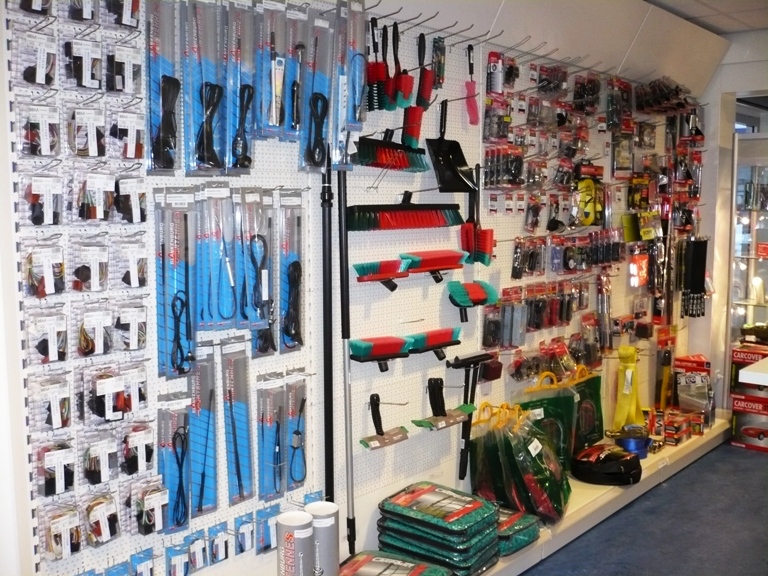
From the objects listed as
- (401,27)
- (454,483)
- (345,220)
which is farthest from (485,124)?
(454,483)

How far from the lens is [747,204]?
5.74 m

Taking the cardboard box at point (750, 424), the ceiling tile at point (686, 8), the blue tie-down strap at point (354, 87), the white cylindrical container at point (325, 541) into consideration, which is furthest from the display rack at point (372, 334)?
the cardboard box at point (750, 424)

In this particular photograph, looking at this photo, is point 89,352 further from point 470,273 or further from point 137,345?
point 470,273

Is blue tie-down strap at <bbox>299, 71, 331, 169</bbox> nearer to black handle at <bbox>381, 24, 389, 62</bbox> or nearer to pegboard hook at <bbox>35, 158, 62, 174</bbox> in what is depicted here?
black handle at <bbox>381, 24, 389, 62</bbox>

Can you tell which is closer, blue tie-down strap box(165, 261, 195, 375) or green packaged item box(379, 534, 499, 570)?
blue tie-down strap box(165, 261, 195, 375)

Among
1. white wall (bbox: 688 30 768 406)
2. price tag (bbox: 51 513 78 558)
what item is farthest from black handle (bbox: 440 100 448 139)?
white wall (bbox: 688 30 768 406)

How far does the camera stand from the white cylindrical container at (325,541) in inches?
102

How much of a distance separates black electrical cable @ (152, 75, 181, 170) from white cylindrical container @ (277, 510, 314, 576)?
1273 mm

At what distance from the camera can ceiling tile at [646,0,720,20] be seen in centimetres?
461

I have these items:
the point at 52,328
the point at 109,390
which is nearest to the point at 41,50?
the point at 52,328

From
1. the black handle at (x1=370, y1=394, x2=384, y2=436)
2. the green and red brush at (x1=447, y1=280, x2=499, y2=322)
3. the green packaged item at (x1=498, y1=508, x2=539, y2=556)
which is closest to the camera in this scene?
the black handle at (x1=370, y1=394, x2=384, y2=436)

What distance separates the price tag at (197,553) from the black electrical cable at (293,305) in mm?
782

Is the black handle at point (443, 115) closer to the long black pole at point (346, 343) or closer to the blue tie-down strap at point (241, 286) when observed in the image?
the long black pole at point (346, 343)

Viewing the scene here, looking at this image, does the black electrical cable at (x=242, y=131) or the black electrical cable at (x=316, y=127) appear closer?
the black electrical cable at (x=242, y=131)
